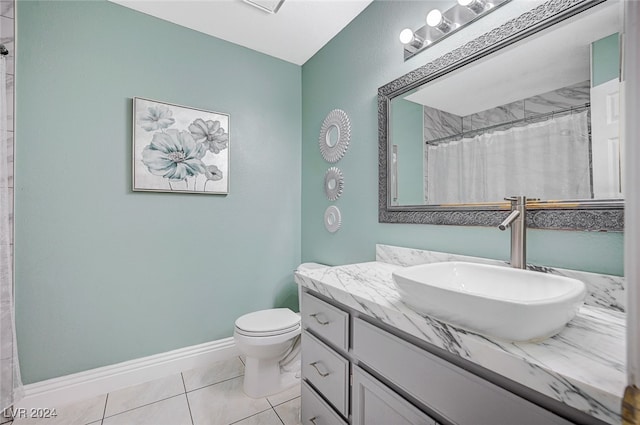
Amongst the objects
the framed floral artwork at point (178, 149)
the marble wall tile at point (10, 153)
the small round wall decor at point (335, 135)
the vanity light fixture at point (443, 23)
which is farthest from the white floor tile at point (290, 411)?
the vanity light fixture at point (443, 23)

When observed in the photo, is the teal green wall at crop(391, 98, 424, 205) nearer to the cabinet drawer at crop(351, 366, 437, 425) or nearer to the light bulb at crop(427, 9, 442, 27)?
the light bulb at crop(427, 9, 442, 27)

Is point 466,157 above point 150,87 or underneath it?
underneath

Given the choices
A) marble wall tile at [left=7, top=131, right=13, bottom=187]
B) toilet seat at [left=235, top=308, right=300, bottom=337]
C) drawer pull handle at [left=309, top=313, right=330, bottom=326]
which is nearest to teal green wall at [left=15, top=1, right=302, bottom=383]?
marble wall tile at [left=7, top=131, right=13, bottom=187]

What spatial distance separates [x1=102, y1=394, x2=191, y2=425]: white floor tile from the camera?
4.65ft

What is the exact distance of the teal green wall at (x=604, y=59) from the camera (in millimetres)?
832

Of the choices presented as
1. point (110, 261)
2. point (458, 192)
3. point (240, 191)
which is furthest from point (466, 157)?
point (110, 261)

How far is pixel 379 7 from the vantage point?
1655mm

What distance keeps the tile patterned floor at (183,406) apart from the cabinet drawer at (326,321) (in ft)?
2.14

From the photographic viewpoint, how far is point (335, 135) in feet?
6.60

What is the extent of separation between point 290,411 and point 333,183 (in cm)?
145

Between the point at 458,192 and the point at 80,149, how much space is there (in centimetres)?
213

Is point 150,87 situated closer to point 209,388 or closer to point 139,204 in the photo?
point 139,204

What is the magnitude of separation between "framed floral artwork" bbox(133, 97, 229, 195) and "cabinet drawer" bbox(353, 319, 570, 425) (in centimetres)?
157

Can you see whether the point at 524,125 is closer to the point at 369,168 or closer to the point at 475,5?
the point at 475,5
